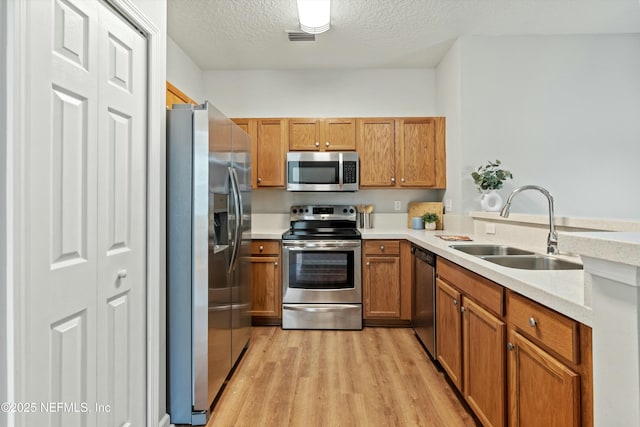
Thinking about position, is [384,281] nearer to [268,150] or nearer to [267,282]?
[267,282]

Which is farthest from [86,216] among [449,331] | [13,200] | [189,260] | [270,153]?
[270,153]

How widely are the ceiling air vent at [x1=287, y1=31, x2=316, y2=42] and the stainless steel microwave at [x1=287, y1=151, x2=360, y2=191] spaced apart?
3.46ft

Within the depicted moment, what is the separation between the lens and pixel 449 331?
213 centimetres

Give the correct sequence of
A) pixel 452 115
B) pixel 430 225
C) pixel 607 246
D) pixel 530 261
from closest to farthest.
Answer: pixel 607 246 → pixel 530 261 → pixel 452 115 → pixel 430 225

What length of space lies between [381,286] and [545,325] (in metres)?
2.16

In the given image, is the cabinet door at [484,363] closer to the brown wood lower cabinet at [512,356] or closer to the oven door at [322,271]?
the brown wood lower cabinet at [512,356]

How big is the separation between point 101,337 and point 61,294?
30cm

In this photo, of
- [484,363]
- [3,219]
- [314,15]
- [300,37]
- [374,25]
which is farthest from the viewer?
[300,37]

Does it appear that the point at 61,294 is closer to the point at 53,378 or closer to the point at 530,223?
the point at 53,378

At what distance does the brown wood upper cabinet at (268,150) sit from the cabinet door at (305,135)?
8 centimetres

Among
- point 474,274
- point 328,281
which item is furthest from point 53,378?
point 328,281

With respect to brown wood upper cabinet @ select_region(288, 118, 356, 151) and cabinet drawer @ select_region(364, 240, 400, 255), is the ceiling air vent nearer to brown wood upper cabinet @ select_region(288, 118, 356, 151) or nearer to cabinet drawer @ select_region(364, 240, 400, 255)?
brown wood upper cabinet @ select_region(288, 118, 356, 151)

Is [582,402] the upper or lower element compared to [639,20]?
lower

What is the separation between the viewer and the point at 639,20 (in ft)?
9.45
